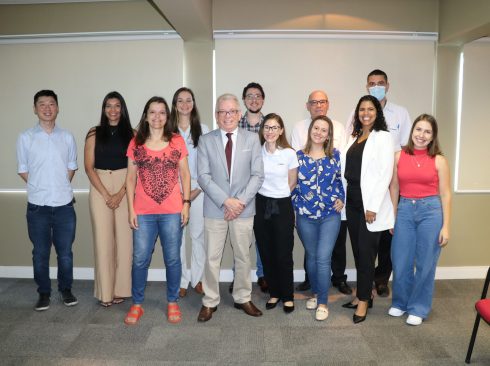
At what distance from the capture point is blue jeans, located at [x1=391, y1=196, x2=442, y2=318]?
10.8 feet

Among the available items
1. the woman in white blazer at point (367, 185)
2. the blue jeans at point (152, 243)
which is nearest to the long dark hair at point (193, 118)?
the blue jeans at point (152, 243)

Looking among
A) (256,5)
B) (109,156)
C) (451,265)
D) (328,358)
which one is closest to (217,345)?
(328,358)

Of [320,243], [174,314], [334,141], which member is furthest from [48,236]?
[334,141]

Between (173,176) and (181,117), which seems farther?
(181,117)

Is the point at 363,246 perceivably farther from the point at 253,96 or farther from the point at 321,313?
the point at 253,96

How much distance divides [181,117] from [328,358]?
2.27 m

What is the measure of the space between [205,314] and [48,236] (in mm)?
1535

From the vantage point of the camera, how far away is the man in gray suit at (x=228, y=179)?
10.8ft

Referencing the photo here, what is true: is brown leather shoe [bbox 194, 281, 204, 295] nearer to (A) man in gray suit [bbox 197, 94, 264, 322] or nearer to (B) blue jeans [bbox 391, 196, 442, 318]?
(A) man in gray suit [bbox 197, 94, 264, 322]

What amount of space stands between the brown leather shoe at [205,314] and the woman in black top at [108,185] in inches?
33.9

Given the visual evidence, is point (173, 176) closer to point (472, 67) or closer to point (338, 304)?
point (338, 304)

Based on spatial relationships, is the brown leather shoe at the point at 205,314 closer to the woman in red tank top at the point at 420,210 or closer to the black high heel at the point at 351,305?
the black high heel at the point at 351,305

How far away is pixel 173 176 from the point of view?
3.36 m

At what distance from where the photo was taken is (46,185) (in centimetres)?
364
